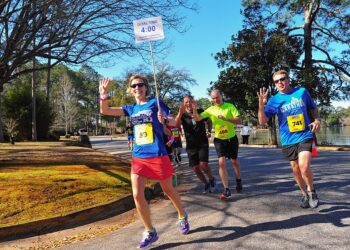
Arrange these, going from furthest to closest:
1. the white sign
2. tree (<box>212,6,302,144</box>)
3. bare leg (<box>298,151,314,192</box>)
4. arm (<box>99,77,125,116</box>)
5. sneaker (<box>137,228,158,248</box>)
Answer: tree (<box>212,6,302,144</box>), the white sign, bare leg (<box>298,151,314,192</box>), arm (<box>99,77,125,116</box>), sneaker (<box>137,228,158,248</box>)

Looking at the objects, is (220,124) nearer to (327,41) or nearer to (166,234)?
(166,234)

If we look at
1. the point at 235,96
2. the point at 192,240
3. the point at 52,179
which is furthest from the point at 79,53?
the point at 235,96

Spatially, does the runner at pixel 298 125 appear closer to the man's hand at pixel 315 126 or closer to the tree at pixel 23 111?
the man's hand at pixel 315 126

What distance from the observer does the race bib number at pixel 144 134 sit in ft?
14.5

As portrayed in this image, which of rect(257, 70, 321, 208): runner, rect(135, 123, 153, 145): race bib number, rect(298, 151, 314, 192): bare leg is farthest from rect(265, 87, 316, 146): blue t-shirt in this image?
rect(135, 123, 153, 145): race bib number

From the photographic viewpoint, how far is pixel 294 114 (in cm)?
521

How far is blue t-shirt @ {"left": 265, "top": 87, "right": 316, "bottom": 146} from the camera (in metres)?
5.18

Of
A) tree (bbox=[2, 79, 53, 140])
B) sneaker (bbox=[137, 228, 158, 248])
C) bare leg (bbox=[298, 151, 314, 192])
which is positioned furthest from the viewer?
tree (bbox=[2, 79, 53, 140])

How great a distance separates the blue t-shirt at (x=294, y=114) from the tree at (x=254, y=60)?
20.8 metres

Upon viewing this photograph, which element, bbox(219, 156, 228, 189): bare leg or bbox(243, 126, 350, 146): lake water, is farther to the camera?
bbox(243, 126, 350, 146): lake water

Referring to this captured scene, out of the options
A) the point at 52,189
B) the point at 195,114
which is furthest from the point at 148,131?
the point at 52,189

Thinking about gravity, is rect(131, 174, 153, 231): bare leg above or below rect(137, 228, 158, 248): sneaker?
above

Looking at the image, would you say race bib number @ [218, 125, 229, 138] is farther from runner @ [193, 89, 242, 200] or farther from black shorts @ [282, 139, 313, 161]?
black shorts @ [282, 139, 313, 161]

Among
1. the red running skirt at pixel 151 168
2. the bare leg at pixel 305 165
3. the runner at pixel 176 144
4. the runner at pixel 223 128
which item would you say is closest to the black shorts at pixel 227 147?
the runner at pixel 223 128
